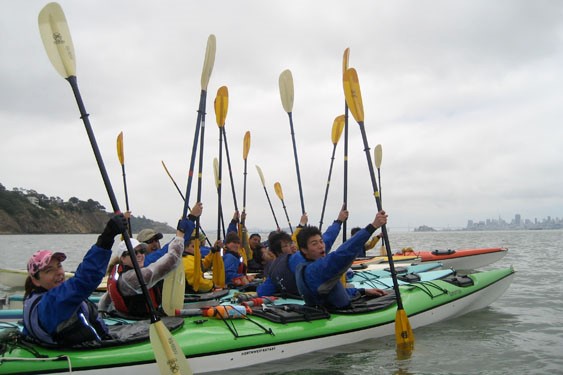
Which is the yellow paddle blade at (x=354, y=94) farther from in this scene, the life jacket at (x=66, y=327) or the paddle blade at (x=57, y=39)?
the life jacket at (x=66, y=327)

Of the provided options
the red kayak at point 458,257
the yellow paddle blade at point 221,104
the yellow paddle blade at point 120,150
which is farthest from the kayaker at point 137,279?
the red kayak at point 458,257

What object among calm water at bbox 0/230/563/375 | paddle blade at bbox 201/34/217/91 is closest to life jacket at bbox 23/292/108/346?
calm water at bbox 0/230/563/375

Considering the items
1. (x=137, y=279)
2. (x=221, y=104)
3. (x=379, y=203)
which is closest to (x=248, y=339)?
(x=137, y=279)

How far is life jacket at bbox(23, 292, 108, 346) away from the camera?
321cm

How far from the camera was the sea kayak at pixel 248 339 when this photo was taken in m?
3.38

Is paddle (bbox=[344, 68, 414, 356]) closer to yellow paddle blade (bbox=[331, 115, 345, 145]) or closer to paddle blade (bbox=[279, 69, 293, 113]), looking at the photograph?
yellow paddle blade (bbox=[331, 115, 345, 145])

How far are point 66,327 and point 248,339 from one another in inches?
62.1

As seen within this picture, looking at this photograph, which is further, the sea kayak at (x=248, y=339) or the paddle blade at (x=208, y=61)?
the paddle blade at (x=208, y=61)

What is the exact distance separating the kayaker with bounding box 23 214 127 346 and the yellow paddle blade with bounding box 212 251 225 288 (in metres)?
3.56

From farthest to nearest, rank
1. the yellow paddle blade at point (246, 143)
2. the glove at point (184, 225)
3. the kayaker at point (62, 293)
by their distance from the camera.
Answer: the yellow paddle blade at point (246, 143) < the glove at point (184, 225) < the kayaker at point (62, 293)

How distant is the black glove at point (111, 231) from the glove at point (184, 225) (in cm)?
105

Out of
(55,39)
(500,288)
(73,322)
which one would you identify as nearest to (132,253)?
(73,322)

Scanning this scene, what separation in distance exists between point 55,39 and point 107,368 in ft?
8.63

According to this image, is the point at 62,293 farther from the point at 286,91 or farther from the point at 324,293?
the point at 286,91
